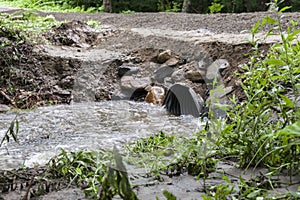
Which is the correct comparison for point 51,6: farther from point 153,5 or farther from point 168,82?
point 168,82

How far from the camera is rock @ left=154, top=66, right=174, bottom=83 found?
228 inches

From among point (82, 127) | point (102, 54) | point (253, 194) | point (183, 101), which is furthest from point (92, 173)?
point (102, 54)

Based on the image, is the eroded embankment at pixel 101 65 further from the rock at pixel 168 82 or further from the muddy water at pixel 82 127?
the muddy water at pixel 82 127

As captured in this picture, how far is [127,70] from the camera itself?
20.3 ft

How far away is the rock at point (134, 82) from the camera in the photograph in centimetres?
589

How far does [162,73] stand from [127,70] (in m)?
0.69

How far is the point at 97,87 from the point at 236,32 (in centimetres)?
260

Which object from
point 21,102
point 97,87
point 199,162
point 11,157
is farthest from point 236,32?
point 199,162

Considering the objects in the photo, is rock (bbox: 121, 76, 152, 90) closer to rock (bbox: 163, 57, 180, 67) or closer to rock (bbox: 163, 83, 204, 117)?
rock (bbox: 163, 57, 180, 67)

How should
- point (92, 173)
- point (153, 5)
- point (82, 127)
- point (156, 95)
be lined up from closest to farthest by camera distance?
1. point (92, 173)
2. point (82, 127)
3. point (156, 95)
4. point (153, 5)

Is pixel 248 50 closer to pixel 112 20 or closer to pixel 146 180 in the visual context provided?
pixel 146 180

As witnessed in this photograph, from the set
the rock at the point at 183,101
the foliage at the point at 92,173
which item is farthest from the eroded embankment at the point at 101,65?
the foliage at the point at 92,173

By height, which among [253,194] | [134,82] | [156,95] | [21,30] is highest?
[21,30]

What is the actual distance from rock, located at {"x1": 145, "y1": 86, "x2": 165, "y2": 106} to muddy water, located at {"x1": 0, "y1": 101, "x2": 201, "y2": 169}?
0.43 feet
